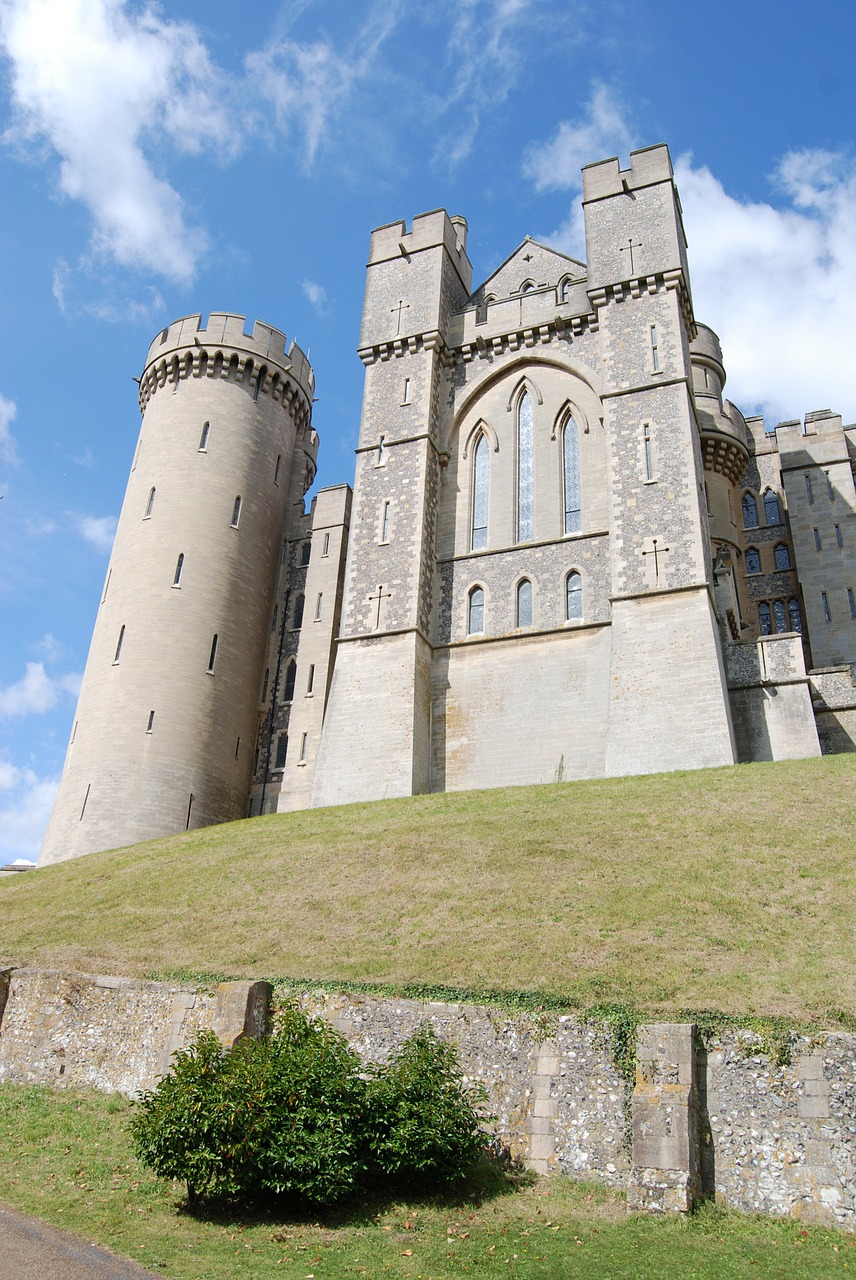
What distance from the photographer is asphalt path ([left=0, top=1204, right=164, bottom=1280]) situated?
7.61m

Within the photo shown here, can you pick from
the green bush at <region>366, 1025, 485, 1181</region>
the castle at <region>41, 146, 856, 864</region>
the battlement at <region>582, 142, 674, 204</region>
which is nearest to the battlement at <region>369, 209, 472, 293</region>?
the castle at <region>41, 146, 856, 864</region>

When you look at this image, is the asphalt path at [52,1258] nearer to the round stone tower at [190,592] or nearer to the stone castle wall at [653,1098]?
the stone castle wall at [653,1098]

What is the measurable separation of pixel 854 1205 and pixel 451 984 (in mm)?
4948

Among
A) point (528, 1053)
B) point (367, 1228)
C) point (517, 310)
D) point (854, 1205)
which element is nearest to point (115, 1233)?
point (367, 1228)

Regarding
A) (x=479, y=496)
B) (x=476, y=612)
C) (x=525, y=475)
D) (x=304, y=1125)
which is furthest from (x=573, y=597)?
(x=304, y=1125)

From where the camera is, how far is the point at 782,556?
36531 mm

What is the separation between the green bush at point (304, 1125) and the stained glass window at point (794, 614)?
28.5 meters

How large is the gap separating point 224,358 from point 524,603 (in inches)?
654

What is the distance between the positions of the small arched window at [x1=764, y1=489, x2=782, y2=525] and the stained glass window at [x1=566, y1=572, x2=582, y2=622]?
13203 mm

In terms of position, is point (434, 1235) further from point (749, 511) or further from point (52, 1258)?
point (749, 511)

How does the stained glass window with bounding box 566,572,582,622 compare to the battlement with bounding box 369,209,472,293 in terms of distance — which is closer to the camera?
the stained glass window with bounding box 566,572,582,622

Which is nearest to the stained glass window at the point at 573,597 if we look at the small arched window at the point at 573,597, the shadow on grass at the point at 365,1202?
the small arched window at the point at 573,597

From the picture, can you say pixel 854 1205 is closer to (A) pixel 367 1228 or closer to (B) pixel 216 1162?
(A) pixel 367 1228

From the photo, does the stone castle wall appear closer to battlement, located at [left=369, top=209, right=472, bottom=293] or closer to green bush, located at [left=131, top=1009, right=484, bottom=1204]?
green bush, located at [left=131, top=1009, right=484, bottom=1204]
